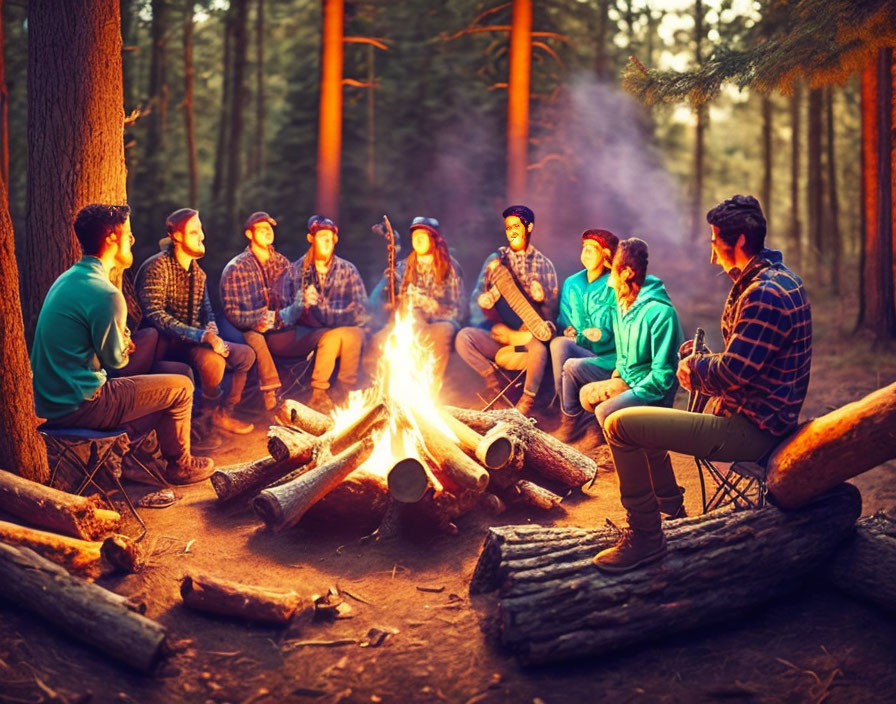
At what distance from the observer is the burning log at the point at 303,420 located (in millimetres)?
6695

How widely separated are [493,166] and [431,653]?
1735cm

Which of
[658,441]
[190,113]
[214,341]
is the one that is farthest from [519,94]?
[190,113]

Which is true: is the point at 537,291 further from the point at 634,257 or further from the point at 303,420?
the point at 303,420

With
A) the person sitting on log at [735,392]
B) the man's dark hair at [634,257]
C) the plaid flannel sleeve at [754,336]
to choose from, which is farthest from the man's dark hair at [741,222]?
the man's dark hair at [634,257]

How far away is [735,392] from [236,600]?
2.95 metres

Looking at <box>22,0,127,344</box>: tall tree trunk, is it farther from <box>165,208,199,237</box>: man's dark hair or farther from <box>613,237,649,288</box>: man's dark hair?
<box>613,237,649,288</box>: man's dark hair

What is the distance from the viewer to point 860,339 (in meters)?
11.8

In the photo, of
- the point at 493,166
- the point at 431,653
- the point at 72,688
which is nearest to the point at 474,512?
the point at 431,653

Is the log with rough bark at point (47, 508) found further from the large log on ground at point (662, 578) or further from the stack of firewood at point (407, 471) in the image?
the large log on ground at point (662, 578)

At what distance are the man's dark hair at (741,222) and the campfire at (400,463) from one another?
2249 mm

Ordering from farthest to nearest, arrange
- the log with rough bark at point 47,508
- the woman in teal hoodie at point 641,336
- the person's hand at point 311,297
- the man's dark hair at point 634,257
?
the person's hand at point 311,297, the man's dark hair at point 634,257, the woman in teal hoodie at point 641,336, the log with rough bark at point 47,508

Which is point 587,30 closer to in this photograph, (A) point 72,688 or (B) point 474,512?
(B) point 474,512

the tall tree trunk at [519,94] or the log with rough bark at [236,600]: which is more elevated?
the tall tree trunk at [519,94]

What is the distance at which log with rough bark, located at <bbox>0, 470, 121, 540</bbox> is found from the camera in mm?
4906
